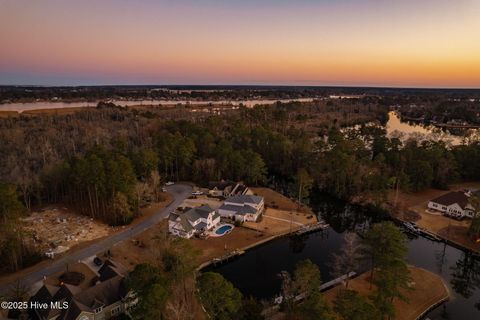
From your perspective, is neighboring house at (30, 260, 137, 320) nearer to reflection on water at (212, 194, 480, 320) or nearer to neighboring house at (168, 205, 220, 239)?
reflection on water at (212, 194, 480, 320)

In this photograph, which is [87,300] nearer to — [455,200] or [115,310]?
[115,310]

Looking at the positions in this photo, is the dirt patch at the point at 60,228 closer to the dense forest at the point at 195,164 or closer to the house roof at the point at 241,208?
the dense forest at the point at 195,164

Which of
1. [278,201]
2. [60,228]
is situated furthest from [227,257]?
[60,228]

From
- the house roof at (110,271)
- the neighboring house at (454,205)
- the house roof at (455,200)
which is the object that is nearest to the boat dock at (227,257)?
the house roof at (110,271)

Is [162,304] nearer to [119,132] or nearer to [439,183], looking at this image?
[439,183]

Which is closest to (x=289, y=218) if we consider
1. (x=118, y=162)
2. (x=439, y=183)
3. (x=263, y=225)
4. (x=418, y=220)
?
(x=263, y=225)

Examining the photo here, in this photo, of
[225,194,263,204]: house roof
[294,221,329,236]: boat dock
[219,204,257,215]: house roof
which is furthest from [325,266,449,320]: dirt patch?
[225,194,263,204]: house roof
